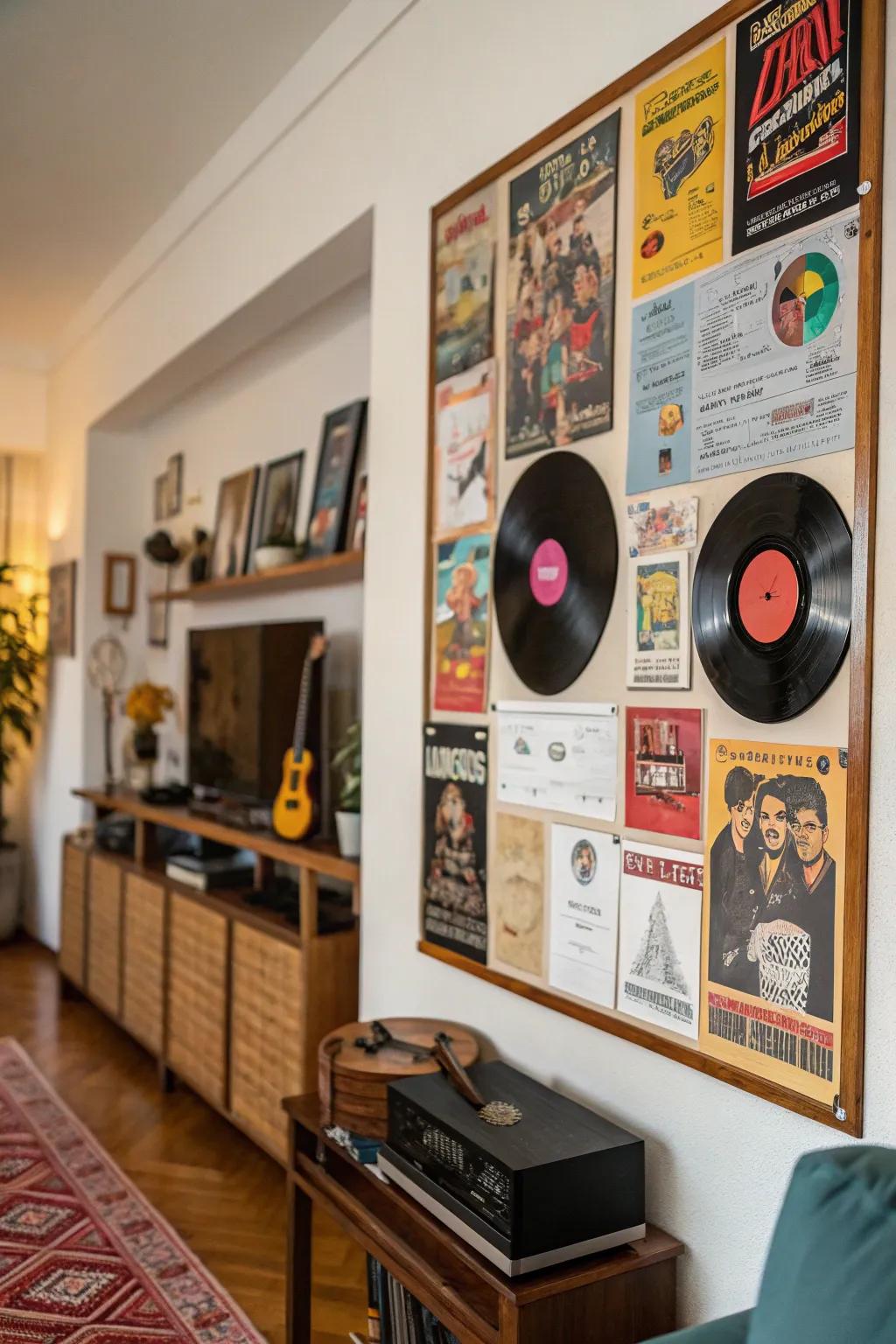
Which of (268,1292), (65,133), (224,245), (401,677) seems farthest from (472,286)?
(268,1292)

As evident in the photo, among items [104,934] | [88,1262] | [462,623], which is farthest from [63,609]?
[462,623]

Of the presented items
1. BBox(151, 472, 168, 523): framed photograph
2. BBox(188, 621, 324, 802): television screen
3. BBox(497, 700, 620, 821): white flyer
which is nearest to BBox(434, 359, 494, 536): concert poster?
BBox(497, 700, 620, 821): white flyer

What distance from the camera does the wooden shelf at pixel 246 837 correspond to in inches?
109

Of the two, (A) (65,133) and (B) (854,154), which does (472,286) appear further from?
(A) (65,133)

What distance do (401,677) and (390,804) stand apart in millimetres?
305

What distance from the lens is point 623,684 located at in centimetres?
184

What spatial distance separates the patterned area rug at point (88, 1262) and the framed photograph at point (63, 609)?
276 centimetres

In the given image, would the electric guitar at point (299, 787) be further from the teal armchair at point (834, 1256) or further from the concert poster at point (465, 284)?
the teal armchair at point (834, 1256)

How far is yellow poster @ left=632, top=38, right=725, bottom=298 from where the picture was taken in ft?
5.46

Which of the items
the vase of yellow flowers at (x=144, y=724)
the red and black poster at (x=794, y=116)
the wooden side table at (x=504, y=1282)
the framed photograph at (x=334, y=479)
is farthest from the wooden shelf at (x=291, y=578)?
the wooden side table at (x=504, y=1282)

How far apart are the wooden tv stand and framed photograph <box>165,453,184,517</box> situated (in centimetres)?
137

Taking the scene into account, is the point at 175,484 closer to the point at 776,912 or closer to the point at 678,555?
the point at 678,555

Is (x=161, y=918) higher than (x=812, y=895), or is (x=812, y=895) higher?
(x=812, y=895)

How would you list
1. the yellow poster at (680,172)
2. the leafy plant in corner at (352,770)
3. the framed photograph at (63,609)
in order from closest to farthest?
the yellow poster at (680,172), the leafy plant in corner at (352,770), the framed photograph at (63,609)
